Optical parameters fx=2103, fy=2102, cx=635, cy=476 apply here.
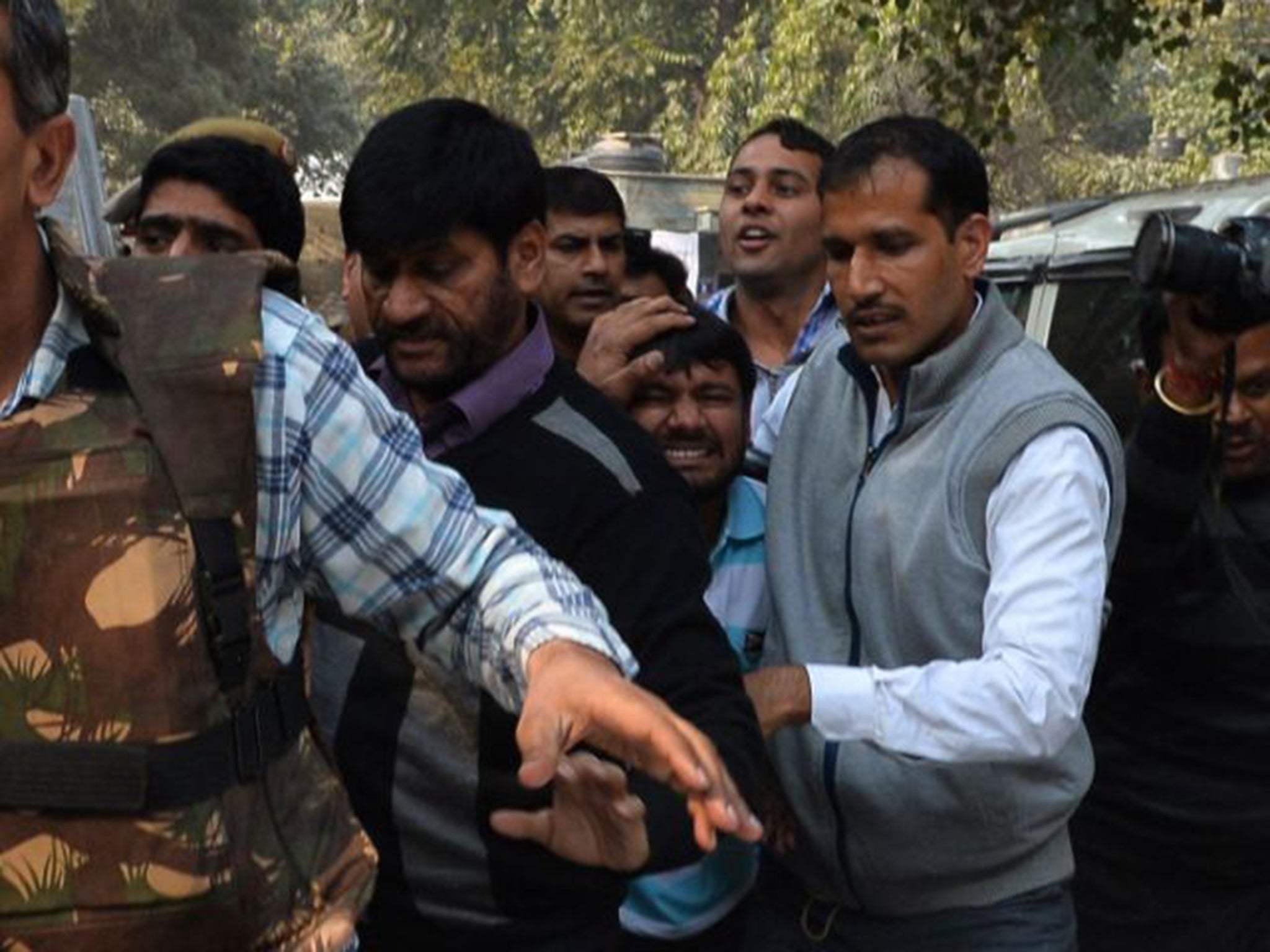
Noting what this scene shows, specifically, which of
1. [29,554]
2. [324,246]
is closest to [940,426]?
[29,554]

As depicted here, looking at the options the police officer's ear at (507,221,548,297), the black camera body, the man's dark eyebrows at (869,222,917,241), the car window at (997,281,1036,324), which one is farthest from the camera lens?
the car window at (997,281,1036,324)

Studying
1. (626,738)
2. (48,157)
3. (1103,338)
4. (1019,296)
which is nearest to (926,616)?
(626,738)

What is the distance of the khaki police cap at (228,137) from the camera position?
419 cm

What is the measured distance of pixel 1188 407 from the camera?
9.96 feet

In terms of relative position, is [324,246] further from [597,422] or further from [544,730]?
[544,730]

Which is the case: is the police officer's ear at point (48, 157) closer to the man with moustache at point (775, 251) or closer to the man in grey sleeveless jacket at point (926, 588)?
the man in grey sleeveless jacket at point (926, 588)

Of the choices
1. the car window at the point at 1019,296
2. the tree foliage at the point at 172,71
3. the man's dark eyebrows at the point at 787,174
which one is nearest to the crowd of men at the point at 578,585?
the man's dark eyebrows at the point at 787,174

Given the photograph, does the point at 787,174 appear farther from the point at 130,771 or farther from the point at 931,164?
the point at 130,771

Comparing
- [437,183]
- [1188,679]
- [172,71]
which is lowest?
[172,71]

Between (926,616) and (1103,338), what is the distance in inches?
104

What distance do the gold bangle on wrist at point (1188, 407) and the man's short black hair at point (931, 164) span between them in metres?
0.37

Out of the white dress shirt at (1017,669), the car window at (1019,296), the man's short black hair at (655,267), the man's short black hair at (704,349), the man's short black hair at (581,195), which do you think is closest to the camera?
the white dress shirt at (1017,669)

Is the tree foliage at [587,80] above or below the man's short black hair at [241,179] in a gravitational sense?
below

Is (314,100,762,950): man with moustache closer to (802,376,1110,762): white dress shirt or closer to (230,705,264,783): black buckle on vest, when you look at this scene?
(802,376,1110,762): white dress shirt
